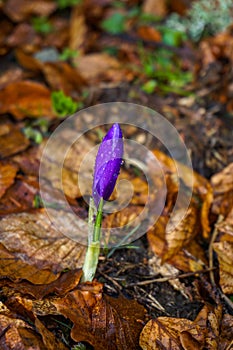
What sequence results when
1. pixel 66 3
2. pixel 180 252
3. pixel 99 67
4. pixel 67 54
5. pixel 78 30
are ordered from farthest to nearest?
pixel 66 3 → pixel 78 30 → pixel 67 54 → pixel 99 67 → pixel 180 252

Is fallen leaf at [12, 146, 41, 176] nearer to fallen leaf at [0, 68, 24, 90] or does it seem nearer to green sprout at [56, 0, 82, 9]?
fallen leaf at [0, 68, 24, 90]

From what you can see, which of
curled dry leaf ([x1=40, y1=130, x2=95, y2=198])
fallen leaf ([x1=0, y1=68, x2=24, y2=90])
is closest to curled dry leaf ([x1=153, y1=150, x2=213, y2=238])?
curled dry leaf ([x1=40, y1=130, x2=95, y2=198])

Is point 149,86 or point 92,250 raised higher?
point 149,86

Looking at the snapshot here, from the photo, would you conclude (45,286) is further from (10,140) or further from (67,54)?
(67,54)

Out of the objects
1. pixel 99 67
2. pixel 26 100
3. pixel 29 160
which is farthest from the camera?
pixel 99 67

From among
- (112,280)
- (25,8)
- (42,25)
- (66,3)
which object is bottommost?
(112,280)

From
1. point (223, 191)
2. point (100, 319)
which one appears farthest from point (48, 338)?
point (223, 191)

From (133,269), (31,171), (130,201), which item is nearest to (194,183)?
(130,201)

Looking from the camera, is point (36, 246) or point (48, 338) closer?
point (48, 338)
